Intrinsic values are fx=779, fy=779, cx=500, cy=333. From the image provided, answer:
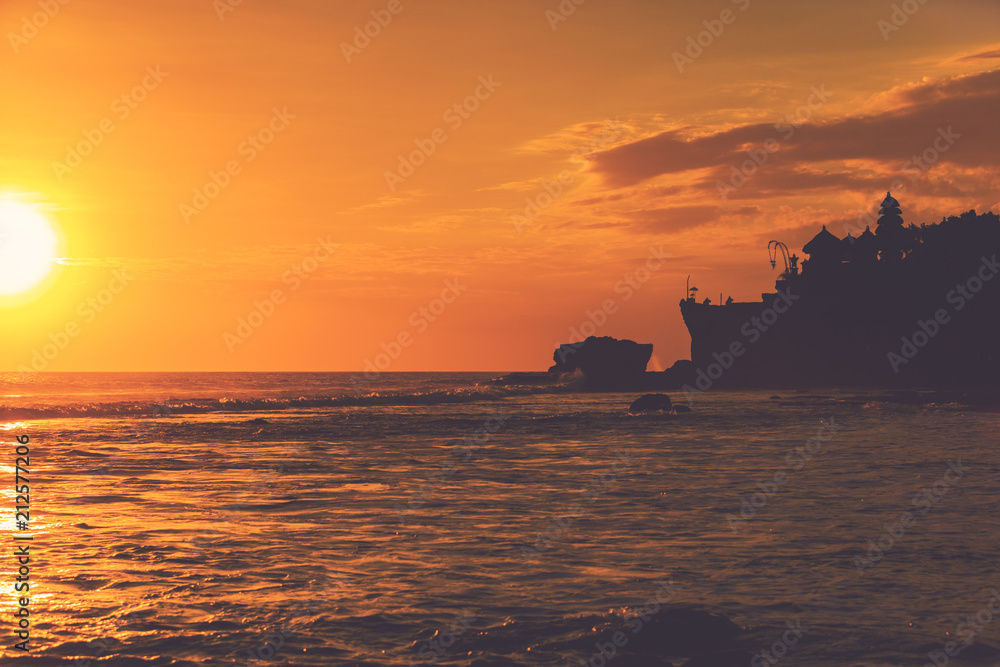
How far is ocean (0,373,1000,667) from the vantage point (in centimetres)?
773

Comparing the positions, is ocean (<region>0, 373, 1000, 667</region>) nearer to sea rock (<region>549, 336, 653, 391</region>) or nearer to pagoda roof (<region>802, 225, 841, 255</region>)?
pagoda roof (<region>802, 225, 841, 255</region>)

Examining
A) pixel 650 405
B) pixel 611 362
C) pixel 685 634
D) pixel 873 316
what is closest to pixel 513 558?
pixel 685 634

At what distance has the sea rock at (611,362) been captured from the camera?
358ft

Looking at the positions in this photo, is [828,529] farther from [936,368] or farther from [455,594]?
[936,368]

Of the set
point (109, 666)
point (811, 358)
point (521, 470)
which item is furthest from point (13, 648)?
point (811, 358)

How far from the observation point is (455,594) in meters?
9.49

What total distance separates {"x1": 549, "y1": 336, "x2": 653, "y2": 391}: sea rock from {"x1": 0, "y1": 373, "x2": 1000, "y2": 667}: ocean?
83365 millimetres

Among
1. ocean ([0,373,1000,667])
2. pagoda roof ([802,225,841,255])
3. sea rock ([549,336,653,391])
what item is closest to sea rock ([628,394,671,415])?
ocean ([0,373,1000,667])

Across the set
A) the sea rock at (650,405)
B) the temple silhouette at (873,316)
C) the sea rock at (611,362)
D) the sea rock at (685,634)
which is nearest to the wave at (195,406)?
the sea rock at (650,405)

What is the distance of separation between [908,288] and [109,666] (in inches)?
3872

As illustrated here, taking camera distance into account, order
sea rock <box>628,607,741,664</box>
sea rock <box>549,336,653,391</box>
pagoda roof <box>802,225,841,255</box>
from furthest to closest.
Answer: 1. sea rock <box>549,336,653,391</box>
2. pagoda roof <box>802,225,841,255</box>
3. sea rock <box>628,607,741,664</box>

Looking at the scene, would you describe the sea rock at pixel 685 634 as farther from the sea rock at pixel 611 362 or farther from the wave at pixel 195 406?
the sea rock at pixel 611 362

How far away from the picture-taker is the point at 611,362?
11438cm

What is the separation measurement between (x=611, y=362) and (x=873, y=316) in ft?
117
